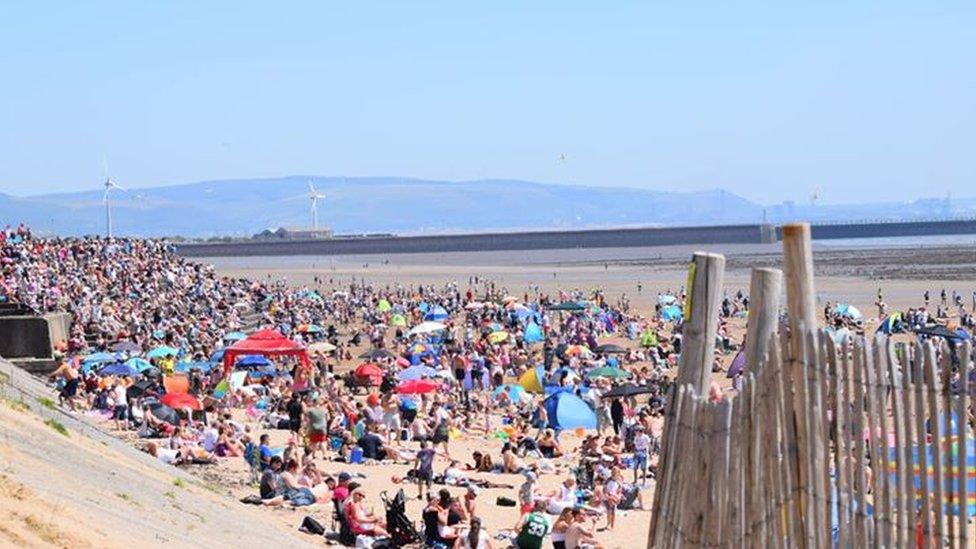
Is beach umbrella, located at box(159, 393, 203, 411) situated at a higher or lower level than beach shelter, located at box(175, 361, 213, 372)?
higher

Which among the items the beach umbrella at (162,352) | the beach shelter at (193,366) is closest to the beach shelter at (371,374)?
the beach shelter at (193,366)

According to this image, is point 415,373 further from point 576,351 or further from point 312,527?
point 312,527

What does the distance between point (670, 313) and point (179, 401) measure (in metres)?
24.2

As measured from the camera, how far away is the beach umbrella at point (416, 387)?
25.5 m

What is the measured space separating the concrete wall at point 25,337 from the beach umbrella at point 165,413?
269 inches

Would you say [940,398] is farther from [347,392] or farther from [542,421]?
[347,392]

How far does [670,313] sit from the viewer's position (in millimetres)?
45219

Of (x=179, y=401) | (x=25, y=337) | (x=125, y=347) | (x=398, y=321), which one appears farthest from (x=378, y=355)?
(x=179, y=401)

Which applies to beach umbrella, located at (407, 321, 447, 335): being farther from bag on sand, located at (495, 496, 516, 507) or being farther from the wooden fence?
the wooden fence

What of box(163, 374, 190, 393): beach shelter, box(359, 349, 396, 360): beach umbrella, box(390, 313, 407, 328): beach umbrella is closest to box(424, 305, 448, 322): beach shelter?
box(390, 313, 407, 328): beach umbrella

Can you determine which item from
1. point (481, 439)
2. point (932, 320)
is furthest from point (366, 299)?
point (481, 439)

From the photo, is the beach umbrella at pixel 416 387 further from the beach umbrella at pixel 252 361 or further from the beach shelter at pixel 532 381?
the beach umbrella at pixel 252 361

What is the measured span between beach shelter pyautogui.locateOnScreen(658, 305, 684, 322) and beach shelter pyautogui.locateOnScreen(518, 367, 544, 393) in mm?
16538

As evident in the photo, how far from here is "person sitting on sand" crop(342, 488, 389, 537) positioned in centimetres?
1475
